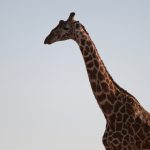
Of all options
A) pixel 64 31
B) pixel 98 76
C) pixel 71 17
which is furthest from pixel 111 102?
pixel 71 17

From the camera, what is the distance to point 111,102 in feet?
44.5

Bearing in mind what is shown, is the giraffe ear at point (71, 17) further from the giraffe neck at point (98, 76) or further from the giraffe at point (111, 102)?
the giraffe neck at point (98, 76)

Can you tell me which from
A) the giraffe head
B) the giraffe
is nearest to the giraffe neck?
the giraffe

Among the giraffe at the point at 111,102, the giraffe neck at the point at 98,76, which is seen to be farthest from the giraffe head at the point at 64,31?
the giraffe neck at the point at 98,76

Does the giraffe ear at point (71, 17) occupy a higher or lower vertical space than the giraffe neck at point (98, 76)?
higher

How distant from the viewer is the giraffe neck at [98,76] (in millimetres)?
13602

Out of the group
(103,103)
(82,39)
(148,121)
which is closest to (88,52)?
(82,39)

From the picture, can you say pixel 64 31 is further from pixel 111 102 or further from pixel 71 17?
pixel 111 102

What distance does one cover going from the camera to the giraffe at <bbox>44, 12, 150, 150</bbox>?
1308 centimetres

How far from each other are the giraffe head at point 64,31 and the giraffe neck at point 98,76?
212 millimetres

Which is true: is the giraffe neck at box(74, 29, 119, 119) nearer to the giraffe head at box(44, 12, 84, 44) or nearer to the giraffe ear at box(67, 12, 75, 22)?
the giraffe head at box(44, 12, 84, 44)

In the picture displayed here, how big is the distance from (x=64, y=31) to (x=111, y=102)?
2.38m

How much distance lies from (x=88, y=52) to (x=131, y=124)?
2.28m

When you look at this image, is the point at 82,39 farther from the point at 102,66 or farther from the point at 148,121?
the point at 148,121
